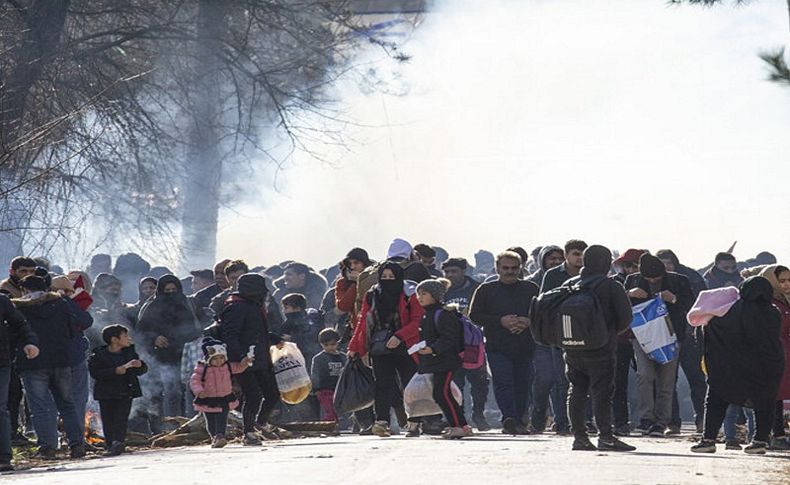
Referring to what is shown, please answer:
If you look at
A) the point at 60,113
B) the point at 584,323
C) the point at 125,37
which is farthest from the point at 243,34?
the point at 584,323

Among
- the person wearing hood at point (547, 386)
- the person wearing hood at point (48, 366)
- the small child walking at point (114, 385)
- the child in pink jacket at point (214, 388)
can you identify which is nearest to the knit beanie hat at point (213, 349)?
the child in pink jacket at point (214, 388)

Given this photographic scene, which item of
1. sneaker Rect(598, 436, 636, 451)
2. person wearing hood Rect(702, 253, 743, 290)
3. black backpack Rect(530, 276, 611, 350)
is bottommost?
sneaker Rect(598, 436, 636, 451)

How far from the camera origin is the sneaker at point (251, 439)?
1508cm

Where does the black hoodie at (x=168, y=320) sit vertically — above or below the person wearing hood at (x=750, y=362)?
above

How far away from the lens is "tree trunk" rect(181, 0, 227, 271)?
22344 millimetres

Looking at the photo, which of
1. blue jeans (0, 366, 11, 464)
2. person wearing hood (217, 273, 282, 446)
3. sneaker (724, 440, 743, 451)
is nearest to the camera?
blue jeans (0, 366, 11, 464)

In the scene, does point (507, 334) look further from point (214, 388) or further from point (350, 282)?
point (214, 388)

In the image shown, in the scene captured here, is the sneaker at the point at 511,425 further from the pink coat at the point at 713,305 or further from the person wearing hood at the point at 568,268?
the pink coat at the point at 713,305

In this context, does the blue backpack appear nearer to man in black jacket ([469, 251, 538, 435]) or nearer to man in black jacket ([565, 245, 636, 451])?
man in black jacket ([469, 251, 538, 435])

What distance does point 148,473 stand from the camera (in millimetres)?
11844

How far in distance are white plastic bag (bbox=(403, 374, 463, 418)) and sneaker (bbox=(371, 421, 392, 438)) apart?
294 mm

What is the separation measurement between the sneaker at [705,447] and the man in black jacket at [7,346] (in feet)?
16.1

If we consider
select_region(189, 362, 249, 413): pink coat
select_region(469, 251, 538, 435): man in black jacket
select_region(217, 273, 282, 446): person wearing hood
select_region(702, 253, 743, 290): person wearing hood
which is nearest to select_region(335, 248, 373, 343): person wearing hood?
select_region(217, 273, 282, 446): person wearing hood

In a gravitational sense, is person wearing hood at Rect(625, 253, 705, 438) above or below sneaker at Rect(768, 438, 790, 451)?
above
